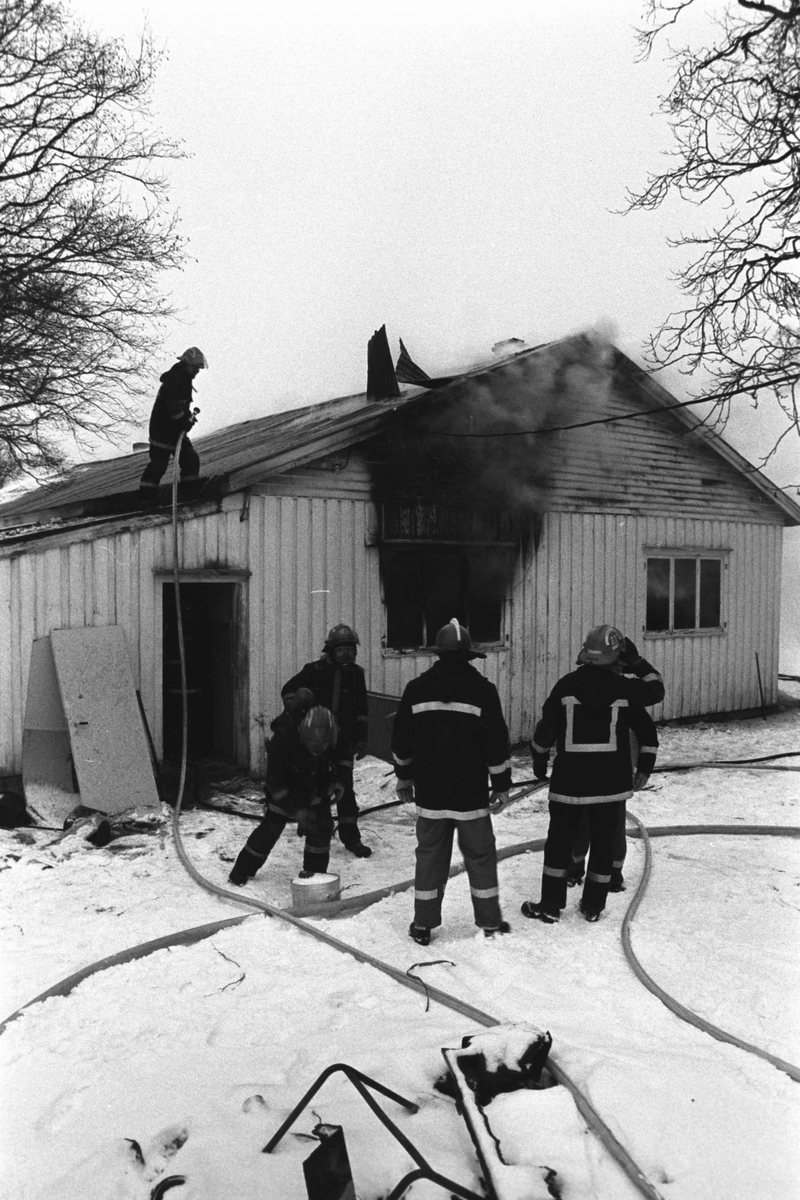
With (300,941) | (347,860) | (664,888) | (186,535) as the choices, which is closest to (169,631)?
(186,535)

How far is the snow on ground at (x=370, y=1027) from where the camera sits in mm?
2795

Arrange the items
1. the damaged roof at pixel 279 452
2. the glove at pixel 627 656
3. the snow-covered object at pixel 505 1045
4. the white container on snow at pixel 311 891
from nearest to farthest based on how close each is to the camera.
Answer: the snow-covered object at pixel 505 1045 → the white container on snow at pixel 311 891 → the glove at pixel 627 656 → the damaged roof at pixel 279 452

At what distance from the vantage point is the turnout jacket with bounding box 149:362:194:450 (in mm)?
9000

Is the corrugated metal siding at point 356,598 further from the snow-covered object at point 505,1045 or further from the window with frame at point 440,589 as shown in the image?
the snow-covered object at point 505,1045

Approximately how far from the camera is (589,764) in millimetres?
4934

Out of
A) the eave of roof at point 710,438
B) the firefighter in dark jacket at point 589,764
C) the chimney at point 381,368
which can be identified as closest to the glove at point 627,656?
the firefighter in dark jacket at point 589,764

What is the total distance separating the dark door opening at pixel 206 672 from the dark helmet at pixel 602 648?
4.74 metres

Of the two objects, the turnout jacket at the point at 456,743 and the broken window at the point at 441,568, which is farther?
the broken window at the point at 441,568

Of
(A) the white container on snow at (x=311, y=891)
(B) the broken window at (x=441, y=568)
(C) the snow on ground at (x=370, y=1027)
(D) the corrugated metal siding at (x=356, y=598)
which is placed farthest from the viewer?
(B) the broken window at (x=441, y=568)

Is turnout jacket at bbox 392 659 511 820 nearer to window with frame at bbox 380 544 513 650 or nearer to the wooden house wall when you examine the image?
the wooden house wall

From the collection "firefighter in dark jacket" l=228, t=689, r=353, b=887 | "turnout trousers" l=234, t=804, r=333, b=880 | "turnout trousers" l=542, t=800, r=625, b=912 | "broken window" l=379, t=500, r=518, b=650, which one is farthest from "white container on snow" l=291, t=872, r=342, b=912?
"broken window" l=379, t=500, r=518, b=650

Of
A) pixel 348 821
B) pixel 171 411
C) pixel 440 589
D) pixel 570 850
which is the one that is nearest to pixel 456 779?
pixel 570 850

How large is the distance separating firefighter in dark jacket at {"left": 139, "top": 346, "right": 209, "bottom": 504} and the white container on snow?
5.14 metres

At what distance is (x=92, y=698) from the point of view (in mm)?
7645
